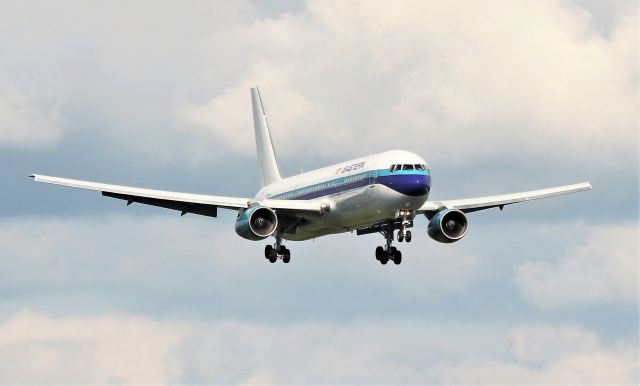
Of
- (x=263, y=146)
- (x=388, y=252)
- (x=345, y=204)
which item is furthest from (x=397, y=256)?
(x=263, y=146)

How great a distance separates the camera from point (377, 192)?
114 metres

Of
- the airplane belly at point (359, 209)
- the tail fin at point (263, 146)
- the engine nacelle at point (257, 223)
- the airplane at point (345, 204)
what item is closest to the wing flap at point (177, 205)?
the airplane at point (345, 204)

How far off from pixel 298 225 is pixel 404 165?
11098 millimetres

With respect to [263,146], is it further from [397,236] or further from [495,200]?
[397,236]

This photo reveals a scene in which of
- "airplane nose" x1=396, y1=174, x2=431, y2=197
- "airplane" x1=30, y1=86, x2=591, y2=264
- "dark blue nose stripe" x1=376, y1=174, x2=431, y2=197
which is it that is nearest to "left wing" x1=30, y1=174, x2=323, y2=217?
"airplane" x1=30, y1=86, x2=591, y2=264

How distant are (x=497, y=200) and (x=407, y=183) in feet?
55.5

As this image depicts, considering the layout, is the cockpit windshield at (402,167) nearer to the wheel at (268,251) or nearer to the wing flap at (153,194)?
the wing flap at (153,194)

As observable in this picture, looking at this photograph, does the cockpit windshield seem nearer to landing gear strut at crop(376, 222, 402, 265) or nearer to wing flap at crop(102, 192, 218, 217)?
landing gear strut at crop(376, 222, 402, 265)

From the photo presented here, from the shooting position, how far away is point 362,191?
115000mm

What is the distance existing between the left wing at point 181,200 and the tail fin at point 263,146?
17.7 meters

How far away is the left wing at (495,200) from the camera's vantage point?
122438mm

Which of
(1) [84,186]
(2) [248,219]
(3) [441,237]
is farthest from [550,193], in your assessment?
(1) [84,186]

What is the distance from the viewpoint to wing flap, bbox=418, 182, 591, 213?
12244cm

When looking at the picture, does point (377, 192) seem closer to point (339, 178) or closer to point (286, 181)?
point (339, 178)
